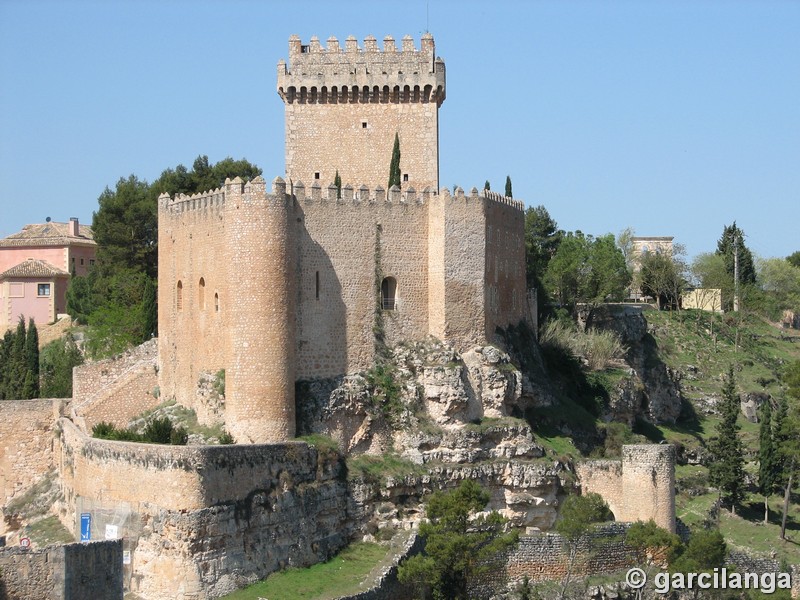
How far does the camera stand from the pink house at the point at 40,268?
70188mm

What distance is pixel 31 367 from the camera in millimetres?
51875

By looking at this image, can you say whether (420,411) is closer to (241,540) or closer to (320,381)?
(320,381)

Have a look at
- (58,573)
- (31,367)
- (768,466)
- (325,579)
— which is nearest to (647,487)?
(768,466)

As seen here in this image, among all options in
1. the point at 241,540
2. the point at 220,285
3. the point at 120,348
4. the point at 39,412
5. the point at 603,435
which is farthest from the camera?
the point at 120,348

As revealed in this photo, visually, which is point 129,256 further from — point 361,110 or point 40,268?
point 361,110

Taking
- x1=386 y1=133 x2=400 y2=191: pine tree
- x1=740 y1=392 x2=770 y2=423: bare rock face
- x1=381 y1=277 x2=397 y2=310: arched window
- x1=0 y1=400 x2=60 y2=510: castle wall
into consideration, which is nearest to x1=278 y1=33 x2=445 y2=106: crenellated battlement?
x1=386 y1=133 x2=400 y2=191: pine tree

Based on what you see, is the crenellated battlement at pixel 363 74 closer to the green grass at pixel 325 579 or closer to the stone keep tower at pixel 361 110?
the stone keep tower at pixel 361 110

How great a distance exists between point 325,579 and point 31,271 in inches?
1538

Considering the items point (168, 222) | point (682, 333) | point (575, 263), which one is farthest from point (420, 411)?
point (682, 333)

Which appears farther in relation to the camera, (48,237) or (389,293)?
(48,237)

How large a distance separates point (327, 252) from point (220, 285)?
3.23m

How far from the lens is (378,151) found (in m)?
47.9

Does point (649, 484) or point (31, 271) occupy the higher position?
point (31, 271)

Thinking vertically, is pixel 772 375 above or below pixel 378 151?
below
